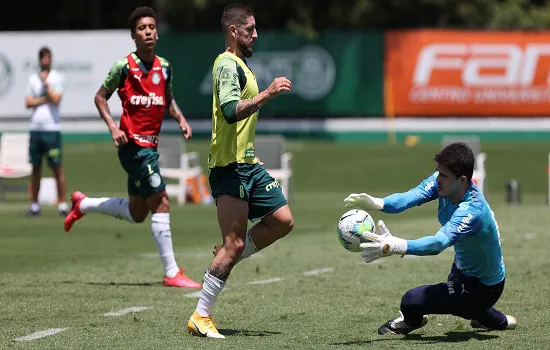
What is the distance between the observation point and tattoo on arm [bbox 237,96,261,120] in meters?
8.35

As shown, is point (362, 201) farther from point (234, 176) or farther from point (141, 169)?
point (141, 169)

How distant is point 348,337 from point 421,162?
20049 millimetres

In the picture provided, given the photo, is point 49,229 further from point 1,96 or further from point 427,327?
point 1,96

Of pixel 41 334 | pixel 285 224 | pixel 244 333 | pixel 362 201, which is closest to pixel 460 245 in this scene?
pixel 362 201

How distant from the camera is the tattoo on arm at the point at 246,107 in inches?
329

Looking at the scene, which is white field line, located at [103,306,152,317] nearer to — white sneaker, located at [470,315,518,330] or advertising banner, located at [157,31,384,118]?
white sneaker, located at [470,315,518,330]

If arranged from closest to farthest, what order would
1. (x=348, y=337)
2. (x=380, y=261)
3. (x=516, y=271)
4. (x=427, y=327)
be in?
(x=348, y=337), (x=427, y=327), (x=516, y=271), (x=380, y=261)

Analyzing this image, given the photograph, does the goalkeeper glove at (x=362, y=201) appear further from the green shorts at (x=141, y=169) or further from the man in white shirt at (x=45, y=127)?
the man in white shirt at (x=45, y=127)

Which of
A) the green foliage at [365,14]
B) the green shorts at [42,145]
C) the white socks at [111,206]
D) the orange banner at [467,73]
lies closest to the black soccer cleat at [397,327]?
the white socks at [111,206]

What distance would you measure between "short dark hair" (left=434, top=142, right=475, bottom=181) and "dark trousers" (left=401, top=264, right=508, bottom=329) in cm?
83

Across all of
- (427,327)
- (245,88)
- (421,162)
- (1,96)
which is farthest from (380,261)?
(1,96)

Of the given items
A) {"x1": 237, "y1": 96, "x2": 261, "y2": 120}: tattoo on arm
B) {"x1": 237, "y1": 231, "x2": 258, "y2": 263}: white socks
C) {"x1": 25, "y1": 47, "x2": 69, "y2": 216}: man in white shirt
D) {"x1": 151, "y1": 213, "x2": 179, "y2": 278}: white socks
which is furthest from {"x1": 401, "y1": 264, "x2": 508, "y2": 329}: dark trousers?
{"x1": 25, "y1": 47, "x2": 69, "y2": 216}: man in white shirt

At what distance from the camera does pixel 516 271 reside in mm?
12867

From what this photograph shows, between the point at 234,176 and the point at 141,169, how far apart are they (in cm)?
291
